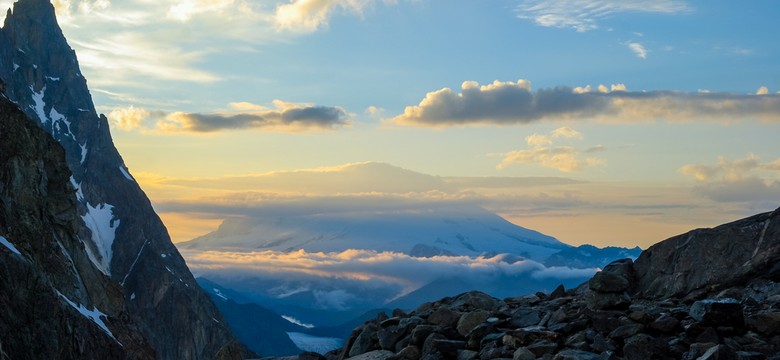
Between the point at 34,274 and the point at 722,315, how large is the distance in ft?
448

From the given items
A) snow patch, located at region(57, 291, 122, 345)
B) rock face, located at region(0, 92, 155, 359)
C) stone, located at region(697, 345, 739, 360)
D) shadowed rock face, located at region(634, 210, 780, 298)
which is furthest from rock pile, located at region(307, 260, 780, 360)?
snow patch, located at region(57, 291, 122, 345)

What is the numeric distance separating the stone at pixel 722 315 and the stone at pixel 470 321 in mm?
7784

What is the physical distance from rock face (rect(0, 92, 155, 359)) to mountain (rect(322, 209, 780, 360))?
114 meters

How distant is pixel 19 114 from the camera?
178 m

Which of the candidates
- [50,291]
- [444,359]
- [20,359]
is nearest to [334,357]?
[444,359]

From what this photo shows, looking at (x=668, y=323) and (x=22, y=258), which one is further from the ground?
(x=668, y=323)

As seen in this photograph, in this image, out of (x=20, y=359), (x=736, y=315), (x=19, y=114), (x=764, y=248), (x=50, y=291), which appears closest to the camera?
(x=736, y=315)

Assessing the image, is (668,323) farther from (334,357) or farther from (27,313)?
(27,313)

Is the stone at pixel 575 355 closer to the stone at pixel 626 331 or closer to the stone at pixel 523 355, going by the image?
the stone at pixel 523 355

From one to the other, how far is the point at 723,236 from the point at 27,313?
12978 centimetres

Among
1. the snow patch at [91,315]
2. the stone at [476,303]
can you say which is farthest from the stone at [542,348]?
the snow patch at [91,315]

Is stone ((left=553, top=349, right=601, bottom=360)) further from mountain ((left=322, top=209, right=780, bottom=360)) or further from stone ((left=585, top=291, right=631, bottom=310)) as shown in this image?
stone ((left=585, top=291, right=631, bottom=310))

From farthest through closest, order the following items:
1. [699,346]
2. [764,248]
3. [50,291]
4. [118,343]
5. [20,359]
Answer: [118,343]
[50,291]
[20,359]
[764,248]
[699,346]

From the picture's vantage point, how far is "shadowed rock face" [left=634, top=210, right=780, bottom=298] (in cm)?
3080
